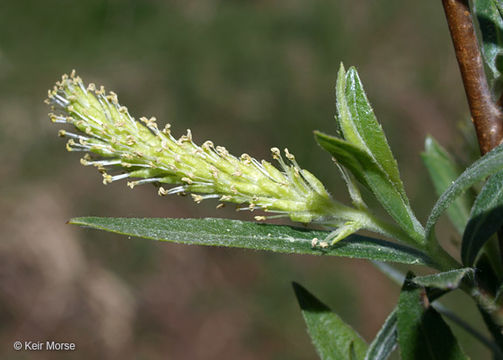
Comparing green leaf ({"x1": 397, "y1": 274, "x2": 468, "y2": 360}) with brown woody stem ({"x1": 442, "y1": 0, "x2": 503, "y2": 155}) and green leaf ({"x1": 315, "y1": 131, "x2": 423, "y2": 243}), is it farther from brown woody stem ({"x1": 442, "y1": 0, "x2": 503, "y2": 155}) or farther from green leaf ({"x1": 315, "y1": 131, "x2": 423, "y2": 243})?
brown woody stem ({"x1": 442, "y1": 0, "x2": 503, "y2": 155})

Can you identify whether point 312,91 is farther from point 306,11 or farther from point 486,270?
point 486,270

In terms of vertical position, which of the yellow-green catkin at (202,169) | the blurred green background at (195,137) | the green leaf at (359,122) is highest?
the green leaf at (359,122)

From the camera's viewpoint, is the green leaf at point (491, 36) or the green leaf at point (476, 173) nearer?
the green leaf at point (476, 173)

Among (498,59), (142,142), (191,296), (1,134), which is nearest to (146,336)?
(191,296)

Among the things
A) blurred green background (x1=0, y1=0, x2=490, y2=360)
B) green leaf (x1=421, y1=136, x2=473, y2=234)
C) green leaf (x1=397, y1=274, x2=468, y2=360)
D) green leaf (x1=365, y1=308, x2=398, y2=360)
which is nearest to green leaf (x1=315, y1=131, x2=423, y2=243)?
green leaf (x1=397, y1=274, x2=468, y2=360)

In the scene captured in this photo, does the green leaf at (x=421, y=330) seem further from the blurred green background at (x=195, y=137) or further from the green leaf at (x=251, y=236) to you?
the blurred green background at (x=195, y=137)

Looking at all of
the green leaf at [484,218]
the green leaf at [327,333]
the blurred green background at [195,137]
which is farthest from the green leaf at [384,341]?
the blurred green background at [195,137]

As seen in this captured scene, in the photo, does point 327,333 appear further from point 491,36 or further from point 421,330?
point 491,36
